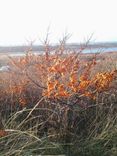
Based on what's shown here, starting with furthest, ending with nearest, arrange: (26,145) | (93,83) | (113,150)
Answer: (93,83) < (113,150) < (26,145)

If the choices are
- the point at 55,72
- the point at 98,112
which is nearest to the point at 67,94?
the point at 55,72

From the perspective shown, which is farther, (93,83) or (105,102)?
(105,102)

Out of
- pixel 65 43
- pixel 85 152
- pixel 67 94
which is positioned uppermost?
pixel 65 43

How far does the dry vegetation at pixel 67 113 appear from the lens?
6602mm

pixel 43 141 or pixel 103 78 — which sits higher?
pixel 103 78

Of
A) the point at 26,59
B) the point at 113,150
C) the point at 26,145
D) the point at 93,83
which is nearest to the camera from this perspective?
the point at 26,145

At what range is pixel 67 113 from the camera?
7641 millimetres

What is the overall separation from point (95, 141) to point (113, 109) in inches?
45.6

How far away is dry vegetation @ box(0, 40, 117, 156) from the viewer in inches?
260

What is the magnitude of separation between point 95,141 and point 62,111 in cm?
84

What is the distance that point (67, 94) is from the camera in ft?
23.2

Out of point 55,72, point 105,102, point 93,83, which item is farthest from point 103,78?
point 105,102

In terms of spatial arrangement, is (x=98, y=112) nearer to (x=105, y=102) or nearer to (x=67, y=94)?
(x=105, y=102)

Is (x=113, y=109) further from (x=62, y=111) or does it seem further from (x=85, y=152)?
(x=85, y=152)
